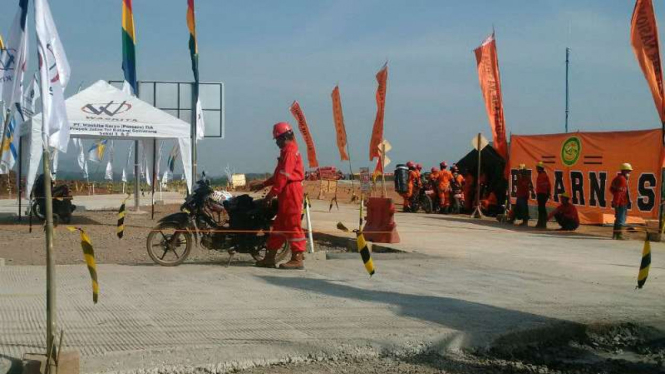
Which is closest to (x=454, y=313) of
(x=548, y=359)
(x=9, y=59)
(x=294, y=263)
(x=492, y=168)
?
(x=548, y=359)

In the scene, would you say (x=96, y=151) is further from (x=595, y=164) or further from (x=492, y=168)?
(x=595, y=164)

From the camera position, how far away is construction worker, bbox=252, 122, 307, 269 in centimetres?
981

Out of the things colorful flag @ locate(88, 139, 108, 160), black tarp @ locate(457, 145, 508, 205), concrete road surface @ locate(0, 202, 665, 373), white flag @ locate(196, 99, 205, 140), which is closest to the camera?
concrete road surface @ locate(0, 202, 665, 373)

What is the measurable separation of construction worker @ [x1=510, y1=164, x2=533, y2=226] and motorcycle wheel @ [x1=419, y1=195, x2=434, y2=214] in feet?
19.9

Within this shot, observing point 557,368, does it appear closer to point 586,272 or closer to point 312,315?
point 312,315

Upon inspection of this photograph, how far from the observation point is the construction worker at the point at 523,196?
67.4ft

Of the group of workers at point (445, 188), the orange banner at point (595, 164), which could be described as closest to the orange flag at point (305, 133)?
the group of workers at point (445, 188)

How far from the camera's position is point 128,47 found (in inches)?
878

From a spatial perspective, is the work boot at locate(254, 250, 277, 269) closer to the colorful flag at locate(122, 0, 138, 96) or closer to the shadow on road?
the shadow on road

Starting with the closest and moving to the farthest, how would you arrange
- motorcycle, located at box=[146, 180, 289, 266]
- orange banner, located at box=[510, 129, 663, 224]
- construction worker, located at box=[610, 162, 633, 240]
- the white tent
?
1. motorcycle, located at box=[146, 180, 289, 266]
2. construction worker, located at box=[610, 162, 633, 240]
3. orange banner, located at box=[510, 129, 663, 224]
4. the white tent

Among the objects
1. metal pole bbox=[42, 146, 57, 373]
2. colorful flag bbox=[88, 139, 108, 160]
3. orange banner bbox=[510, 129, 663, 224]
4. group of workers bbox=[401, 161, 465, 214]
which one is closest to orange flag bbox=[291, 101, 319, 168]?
group of workers bbox=[401, 161, 465, 214]

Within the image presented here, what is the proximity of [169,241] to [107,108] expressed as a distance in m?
9.90

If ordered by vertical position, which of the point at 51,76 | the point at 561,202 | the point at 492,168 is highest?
the point at 51,76

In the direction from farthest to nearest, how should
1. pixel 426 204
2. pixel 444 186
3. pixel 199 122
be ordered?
pixel 426 204 < pixel 444 186 < pixel 199 122
